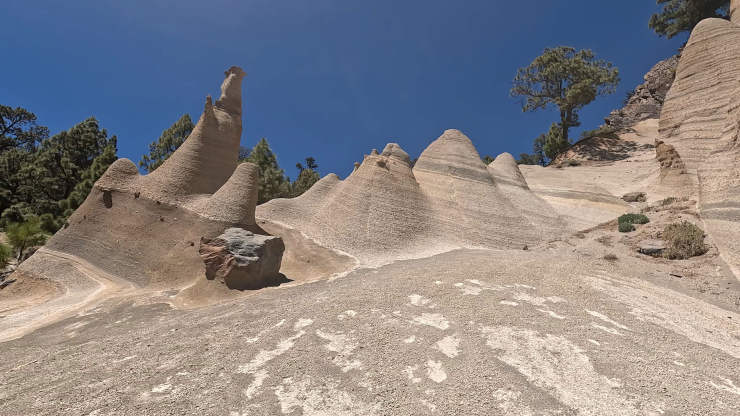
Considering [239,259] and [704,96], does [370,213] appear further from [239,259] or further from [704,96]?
[704,96]

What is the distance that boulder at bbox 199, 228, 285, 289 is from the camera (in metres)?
11.1

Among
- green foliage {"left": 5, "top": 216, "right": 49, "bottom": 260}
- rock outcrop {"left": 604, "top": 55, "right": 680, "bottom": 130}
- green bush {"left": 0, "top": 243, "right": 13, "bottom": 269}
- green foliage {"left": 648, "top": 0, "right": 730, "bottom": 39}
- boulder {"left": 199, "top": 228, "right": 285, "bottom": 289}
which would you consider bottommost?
boulder {"left": 199, "top": 228, "right": 285, "bottom": 289}

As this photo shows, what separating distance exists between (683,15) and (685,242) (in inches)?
1654

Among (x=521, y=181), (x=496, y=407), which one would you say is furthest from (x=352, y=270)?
(x=521, y=181)

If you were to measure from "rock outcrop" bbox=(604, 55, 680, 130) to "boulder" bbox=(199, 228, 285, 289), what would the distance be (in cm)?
4218

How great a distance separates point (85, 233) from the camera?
1434 cm

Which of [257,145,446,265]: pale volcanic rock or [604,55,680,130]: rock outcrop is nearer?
[257,145,446,265]: pale volcanic rock

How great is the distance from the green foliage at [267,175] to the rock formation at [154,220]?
43.8ft

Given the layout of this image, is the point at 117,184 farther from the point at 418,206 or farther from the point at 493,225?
the point at 493,225

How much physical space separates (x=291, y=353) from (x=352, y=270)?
7533 mm

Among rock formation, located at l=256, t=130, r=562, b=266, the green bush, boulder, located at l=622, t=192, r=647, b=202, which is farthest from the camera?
boulder, located at l=622, t=192, r=647, b=202

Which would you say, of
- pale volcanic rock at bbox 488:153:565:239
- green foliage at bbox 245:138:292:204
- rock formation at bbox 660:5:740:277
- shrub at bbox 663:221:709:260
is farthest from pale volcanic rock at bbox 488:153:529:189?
green foliage at bbox 245:138:292:204

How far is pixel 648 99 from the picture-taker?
42.2 m

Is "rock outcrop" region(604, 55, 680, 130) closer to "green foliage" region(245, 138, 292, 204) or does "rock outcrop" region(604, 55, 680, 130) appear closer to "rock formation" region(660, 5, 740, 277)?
"rock formation" region(660, 5, 740, 277)
